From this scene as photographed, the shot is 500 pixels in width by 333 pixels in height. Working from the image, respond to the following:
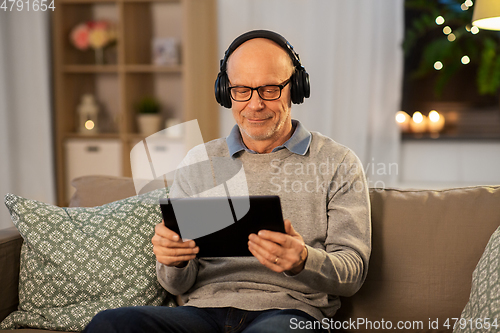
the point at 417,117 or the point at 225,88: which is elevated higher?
the point at 225,88

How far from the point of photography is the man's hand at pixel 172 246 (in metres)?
0.96

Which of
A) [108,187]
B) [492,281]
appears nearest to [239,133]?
[108,187]

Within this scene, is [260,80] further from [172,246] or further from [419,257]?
[419,257]

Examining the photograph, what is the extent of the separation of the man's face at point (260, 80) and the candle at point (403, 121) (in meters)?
1.96

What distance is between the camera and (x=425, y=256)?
120 cm

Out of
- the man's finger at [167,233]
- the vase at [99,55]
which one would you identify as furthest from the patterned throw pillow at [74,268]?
the vase at [99,55]

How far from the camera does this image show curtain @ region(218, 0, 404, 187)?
285 centimetres

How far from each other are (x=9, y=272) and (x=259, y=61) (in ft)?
2.89

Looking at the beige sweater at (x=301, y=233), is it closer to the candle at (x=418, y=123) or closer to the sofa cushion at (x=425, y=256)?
the sofa cushion at (x=425, y=256)

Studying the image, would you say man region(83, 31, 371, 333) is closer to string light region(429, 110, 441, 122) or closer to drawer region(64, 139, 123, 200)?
drawer region(64, 139, 123, 200)

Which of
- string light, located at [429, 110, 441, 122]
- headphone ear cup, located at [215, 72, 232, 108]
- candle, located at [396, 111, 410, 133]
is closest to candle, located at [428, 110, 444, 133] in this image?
string light, located at [429, 110, 441, 122]

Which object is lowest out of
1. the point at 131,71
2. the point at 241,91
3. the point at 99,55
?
the point at 241,91

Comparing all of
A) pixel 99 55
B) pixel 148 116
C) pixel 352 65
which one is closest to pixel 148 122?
pixel 148 116

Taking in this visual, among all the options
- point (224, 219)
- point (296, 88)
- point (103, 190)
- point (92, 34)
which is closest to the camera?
point (224, 219)
